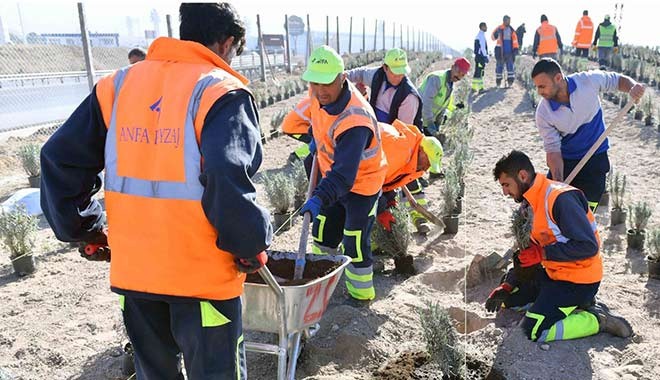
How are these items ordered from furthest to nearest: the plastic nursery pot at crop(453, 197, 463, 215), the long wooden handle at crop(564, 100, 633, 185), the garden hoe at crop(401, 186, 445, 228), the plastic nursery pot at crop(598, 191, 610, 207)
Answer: the plastic nursery pot at crop(598, 191, 610, 207)
the plastic nursery pot at crop(453, 197, 463, 215)
the garden hoe at crop(401, 186, 445, 228)
the long wooden handle at crop(564, 100, 633, 185)

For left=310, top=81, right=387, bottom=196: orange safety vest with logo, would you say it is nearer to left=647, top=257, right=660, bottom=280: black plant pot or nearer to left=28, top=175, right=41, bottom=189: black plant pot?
left=647, top=257, right=660, bottom=280: black plant pot

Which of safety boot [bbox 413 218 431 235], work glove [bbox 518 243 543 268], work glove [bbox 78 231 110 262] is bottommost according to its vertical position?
safety boot [bbox 413 218 431 235]

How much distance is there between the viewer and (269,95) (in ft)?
47.5

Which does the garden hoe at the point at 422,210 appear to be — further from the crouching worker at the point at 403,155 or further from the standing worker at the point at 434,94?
Answer: the standing worker at the point at 434,94

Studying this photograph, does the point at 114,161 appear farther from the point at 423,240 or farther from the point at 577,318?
the point at 423,240

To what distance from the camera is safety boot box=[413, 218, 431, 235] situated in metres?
5.35

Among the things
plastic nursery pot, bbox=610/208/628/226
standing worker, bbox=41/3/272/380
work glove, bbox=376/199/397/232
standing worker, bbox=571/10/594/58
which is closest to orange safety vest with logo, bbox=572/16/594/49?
standing worker, bbox=571/10/594/58

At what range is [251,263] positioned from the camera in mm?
1873

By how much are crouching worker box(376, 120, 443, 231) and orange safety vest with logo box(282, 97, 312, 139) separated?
2.12 ft

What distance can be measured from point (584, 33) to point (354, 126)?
54.3 ft

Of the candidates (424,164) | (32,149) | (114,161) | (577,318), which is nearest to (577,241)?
(577,318)

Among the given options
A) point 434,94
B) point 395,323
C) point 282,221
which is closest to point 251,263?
point 395,323

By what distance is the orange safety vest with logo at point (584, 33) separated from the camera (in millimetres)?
16642

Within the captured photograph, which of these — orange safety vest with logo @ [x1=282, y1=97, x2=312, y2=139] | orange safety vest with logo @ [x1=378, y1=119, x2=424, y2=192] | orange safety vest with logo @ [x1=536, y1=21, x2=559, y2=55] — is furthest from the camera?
orange safety vest with logo @ [x1=536, y1=21, x2=559, y2=55]
